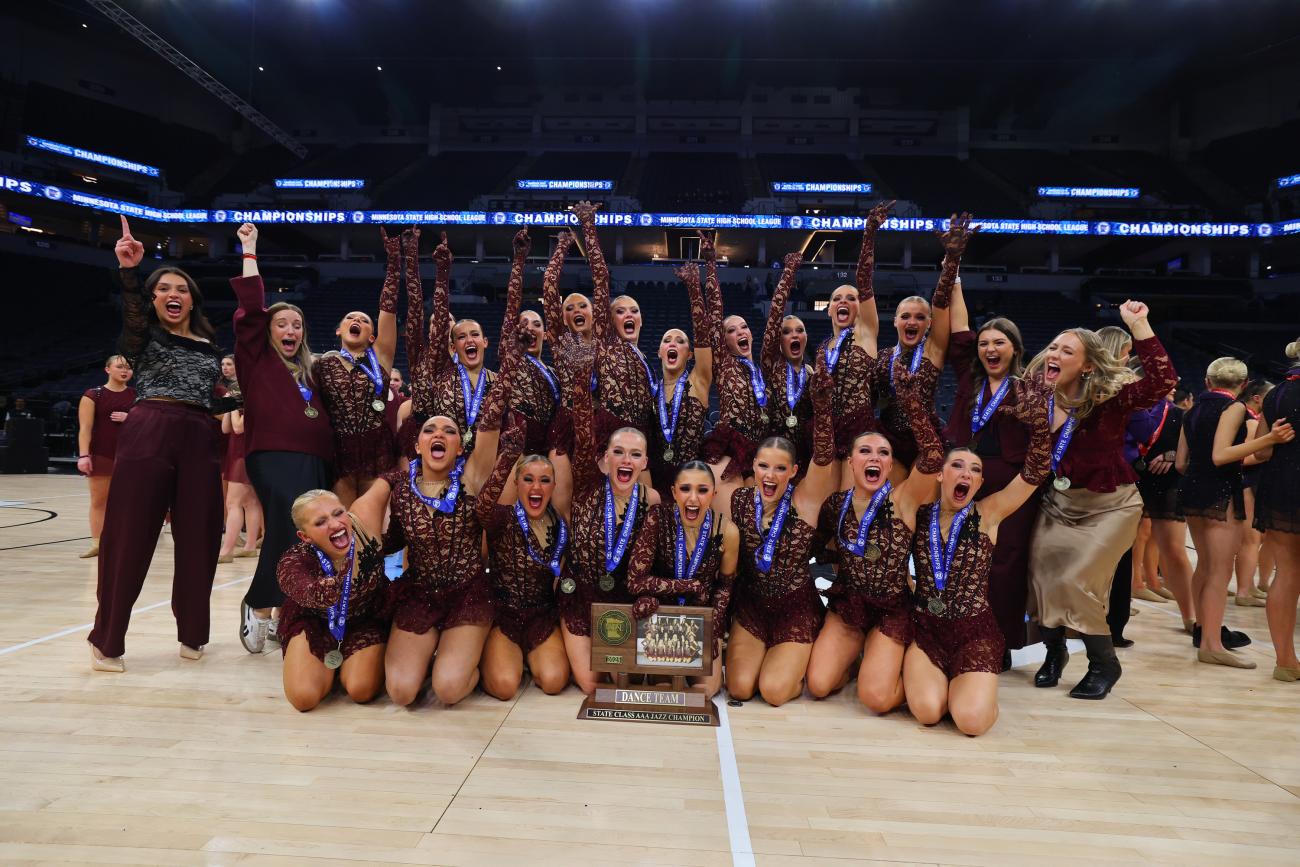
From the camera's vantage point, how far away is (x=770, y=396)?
4.16m

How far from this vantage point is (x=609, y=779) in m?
2.47

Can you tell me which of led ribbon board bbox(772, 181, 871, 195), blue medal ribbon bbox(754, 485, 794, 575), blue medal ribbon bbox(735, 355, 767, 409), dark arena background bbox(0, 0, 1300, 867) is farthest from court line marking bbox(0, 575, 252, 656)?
led ribbon board bbox(772, 181, 871, 195)

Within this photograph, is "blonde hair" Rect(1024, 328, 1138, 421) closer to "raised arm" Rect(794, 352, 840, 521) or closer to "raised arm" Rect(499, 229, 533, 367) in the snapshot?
→ "raised arm" Rect(794, 352, 840, 521)

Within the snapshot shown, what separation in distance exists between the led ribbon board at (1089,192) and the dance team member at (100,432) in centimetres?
2699

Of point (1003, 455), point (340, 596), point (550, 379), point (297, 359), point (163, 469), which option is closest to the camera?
point (340, 596)

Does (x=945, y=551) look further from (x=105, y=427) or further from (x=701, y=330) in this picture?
(x=105, y=427)

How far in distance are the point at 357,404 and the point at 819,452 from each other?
7.99ft

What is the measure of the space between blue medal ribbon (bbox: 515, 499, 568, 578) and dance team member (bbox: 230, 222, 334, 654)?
1129 mm

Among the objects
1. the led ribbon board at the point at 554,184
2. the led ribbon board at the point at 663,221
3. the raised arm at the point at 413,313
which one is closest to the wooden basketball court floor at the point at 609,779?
the raised arm at the point at 413,313

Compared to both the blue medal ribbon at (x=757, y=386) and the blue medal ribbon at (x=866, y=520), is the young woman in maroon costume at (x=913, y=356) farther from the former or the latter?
the blue medal ribbon at (x=866, y=520)

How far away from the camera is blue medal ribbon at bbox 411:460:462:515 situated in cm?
325

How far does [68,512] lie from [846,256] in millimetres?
25532

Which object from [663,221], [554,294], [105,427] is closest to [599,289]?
[554,294]
